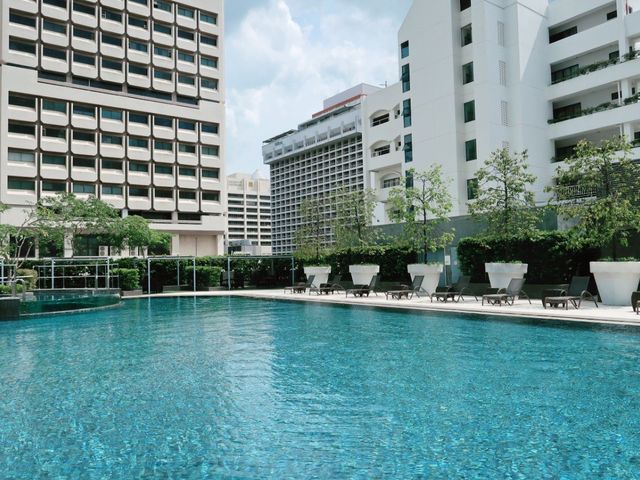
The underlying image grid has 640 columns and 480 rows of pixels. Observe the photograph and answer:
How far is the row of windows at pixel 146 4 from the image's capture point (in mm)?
55566

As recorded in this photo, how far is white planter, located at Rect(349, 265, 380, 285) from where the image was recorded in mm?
25641

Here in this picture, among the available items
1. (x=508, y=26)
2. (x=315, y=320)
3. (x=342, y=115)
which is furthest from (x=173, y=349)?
(x=342, y=115)

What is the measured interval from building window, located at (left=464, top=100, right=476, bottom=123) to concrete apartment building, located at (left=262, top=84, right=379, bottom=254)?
56489mm

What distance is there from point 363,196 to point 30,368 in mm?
21029

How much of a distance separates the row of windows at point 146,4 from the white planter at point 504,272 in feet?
181

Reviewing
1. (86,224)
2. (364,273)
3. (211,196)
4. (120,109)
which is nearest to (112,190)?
(120,109)

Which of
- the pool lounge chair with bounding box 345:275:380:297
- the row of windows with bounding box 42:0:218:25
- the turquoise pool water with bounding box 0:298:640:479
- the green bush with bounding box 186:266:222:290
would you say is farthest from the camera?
the row of windows with bounding box 42:0:218:25

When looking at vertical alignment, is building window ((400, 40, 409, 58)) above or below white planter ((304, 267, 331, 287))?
above

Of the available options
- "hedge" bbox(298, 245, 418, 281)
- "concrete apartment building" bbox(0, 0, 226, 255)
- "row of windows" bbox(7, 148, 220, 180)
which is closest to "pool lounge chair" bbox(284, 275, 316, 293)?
"hedge" bbox(298, 245, 418, 281)

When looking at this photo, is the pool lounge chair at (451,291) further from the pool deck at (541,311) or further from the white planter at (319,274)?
the white planter at (319,274)

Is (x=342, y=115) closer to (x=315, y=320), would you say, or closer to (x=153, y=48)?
(x=153, y=48)

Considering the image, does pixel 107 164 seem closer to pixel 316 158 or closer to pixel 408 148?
pixel 408 148

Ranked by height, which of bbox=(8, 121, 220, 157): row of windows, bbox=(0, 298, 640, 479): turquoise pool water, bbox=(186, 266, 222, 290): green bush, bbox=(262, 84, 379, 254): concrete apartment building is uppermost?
bbox=(262, 84, 379, 254): concrete apartment building

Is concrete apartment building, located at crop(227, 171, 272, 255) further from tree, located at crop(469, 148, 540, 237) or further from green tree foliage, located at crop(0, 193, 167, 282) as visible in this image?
tree, located at crop(469, 148, 540, 237)
